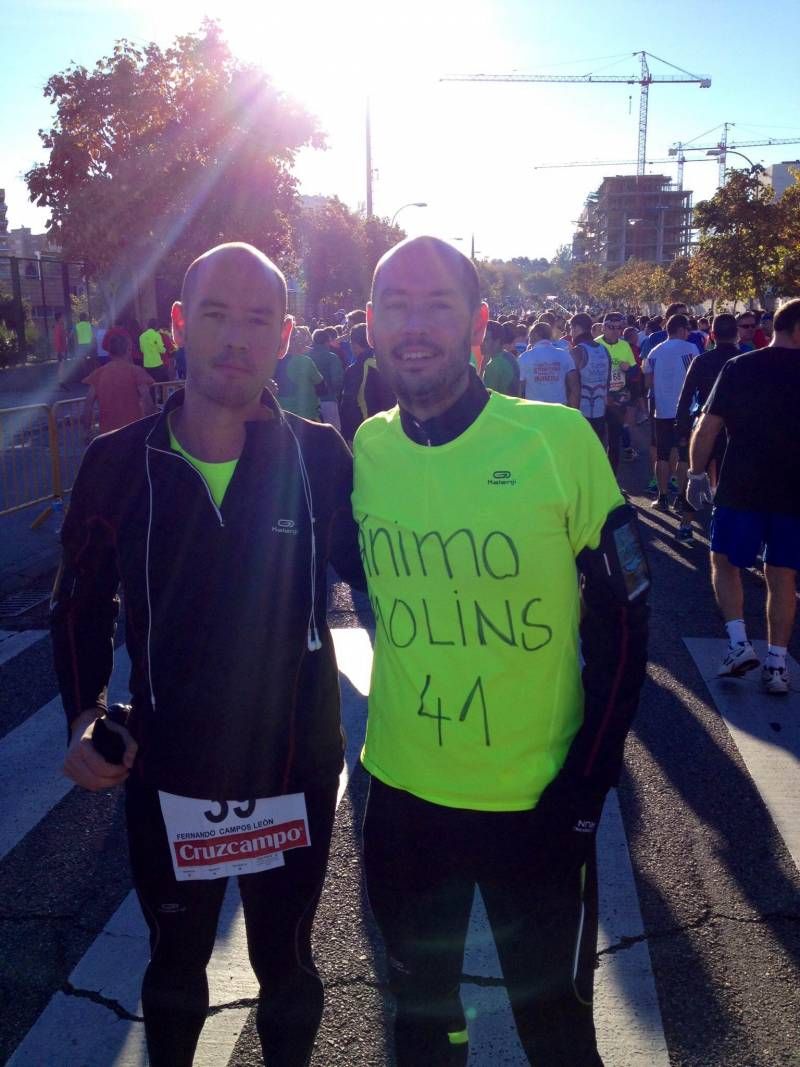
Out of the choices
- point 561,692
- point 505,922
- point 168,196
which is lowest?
point 505,922

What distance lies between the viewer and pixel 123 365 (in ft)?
33.1

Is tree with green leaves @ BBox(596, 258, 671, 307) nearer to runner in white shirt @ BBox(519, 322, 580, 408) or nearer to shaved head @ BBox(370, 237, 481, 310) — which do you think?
runner in white shirt @ BBox(519, 322, 580, 408)

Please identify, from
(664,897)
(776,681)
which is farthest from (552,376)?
(664,897)

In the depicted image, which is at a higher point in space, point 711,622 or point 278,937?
point 278,937

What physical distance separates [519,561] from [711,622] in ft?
18.3

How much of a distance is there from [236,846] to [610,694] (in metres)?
0.88

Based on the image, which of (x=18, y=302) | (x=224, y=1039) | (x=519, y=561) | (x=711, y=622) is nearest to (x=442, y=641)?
(x=519, y=561)

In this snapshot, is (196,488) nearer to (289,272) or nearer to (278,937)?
(278,937)

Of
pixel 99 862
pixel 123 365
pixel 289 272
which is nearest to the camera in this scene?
pixel 99 862

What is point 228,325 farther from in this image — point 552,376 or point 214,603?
point 552,376

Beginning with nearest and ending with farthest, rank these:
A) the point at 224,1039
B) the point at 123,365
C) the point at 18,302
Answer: the point at 224,1039, the point at 123,365, the point at 18,302

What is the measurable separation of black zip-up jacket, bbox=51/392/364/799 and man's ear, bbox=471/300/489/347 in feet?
1.40

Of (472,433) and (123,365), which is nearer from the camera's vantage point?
(472,433)

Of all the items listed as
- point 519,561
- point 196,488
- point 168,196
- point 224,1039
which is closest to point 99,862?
point 224,1039
